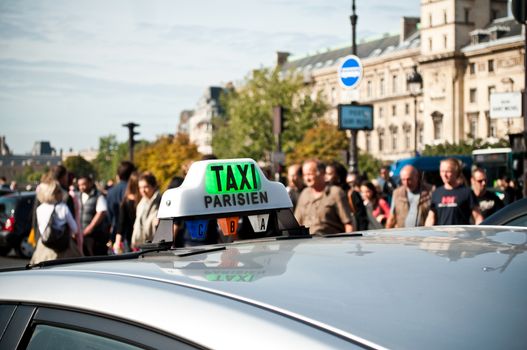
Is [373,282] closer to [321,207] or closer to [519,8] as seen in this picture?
[321,207]

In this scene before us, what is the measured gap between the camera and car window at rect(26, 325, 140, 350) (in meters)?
1.93

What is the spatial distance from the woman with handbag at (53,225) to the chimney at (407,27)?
109674 mm

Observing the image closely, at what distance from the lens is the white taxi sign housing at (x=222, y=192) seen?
2.83 metres

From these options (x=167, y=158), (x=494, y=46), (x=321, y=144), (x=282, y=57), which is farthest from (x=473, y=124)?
(x=282, y=57)

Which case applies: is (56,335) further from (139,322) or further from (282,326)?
(282,326)

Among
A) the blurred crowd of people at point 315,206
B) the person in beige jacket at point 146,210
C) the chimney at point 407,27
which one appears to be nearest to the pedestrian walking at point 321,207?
the blurred crowd of people at point 315,206

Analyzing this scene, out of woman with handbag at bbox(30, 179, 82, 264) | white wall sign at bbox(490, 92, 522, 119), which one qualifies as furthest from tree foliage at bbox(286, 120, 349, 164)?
woman with handbag at bbox(30, 179, 82, 264)

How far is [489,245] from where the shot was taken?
2322mm

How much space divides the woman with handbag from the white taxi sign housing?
6.74m

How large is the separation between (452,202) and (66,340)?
809 centimetres

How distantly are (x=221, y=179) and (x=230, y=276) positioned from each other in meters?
0.98

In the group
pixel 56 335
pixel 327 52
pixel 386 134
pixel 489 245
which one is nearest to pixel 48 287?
pixel 56 335

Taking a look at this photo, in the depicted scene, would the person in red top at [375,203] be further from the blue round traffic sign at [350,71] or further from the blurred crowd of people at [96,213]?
the blue round traffic sign at [350,71]

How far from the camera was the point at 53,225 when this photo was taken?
957 cm
